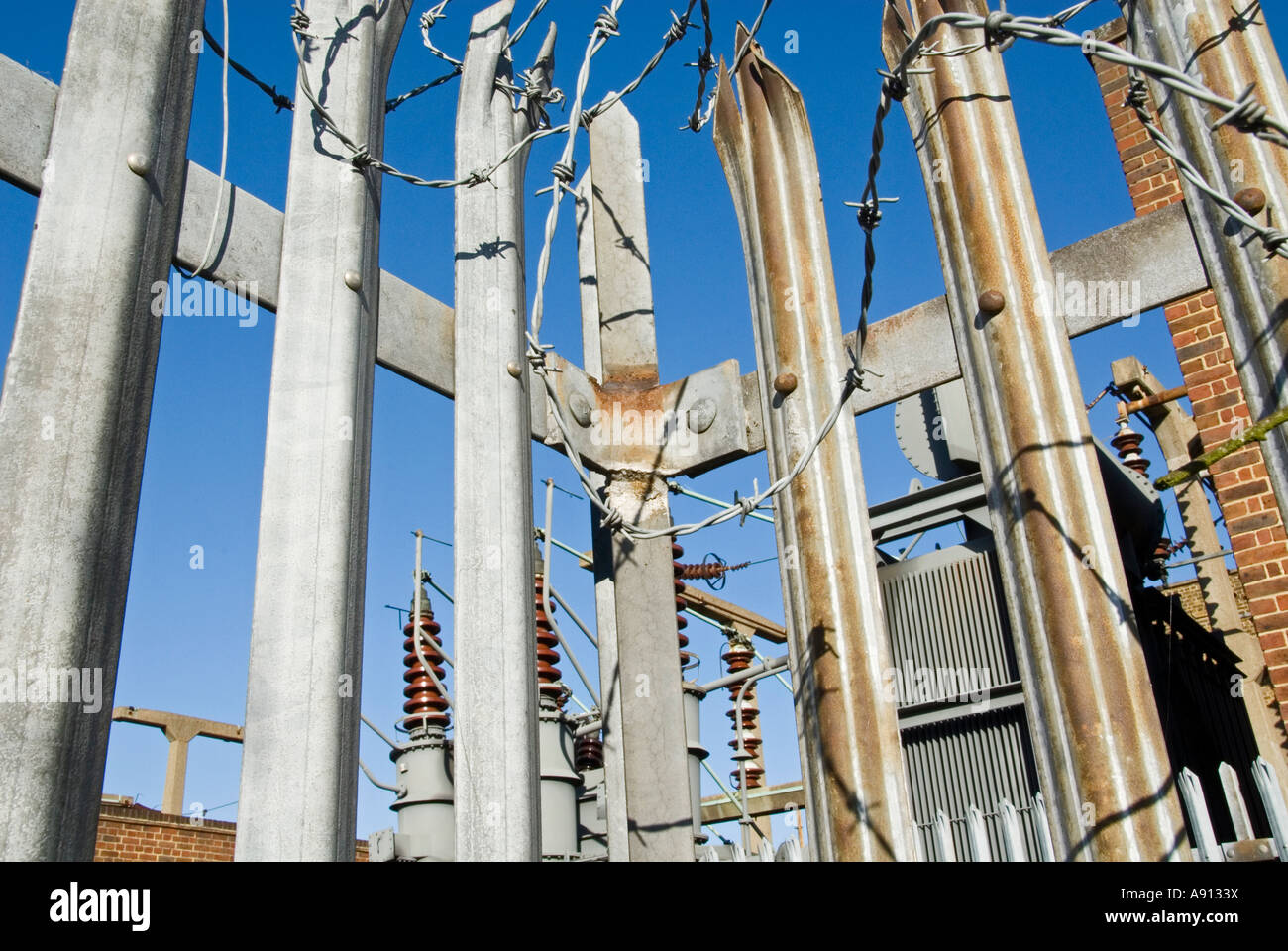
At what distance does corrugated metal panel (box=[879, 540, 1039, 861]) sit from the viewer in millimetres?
7789

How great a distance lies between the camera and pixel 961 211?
5.82 m

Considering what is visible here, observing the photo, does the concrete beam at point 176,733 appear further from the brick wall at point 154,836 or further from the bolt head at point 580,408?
the bolt head at point 580,408

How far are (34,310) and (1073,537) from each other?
4467 mm

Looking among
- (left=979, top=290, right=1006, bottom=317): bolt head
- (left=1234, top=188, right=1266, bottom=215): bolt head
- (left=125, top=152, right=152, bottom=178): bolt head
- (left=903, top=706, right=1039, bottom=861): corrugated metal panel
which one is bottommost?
(left=903, top=706, right=1039, bottom=861): corrugated metal panel

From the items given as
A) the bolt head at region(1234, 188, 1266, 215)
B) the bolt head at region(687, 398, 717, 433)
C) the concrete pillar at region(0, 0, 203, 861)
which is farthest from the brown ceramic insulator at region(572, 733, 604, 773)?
the bolt head at region(1234, 188, 1266, 215)

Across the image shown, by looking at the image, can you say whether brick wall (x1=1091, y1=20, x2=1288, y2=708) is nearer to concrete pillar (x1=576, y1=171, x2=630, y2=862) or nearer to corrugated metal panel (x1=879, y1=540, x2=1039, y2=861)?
corrugated metal panel (x1=879, y1=540, x2=1039, y2=861)

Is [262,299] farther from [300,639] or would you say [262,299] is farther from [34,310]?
[300,639]

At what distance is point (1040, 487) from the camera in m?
5.14

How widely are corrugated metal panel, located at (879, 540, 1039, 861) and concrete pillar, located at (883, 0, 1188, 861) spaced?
8.87ft

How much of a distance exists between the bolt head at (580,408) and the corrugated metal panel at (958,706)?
115 inches
